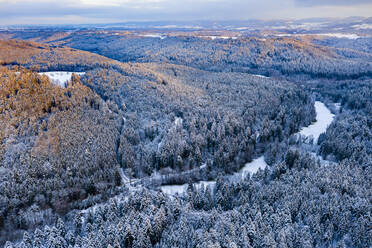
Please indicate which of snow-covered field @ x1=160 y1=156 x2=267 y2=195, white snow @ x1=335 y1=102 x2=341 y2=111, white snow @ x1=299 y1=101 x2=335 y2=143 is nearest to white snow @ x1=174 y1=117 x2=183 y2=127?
snow-covered field @ x1=160 y1=156 x2=267 y2=195

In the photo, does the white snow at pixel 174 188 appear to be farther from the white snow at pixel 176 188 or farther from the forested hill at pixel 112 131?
the forested hill at pixel 112 131

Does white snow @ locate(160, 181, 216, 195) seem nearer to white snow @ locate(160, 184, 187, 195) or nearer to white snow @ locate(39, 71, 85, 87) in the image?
white snow @ locate(160, 184, 187, 195)

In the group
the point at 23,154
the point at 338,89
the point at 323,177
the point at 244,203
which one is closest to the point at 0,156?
the point at 23,154

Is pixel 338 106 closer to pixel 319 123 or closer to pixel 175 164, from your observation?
pixel 319 123

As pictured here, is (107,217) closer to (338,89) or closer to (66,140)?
(66,140)

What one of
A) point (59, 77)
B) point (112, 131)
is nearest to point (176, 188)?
point (112, 131)

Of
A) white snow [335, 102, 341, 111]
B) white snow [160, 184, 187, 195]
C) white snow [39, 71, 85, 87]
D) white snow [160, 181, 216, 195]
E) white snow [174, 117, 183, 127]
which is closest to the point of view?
white snow [160, 181, 216, 195]

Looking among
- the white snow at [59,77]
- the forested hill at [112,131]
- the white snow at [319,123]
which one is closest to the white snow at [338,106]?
the white snow at [319,123]
